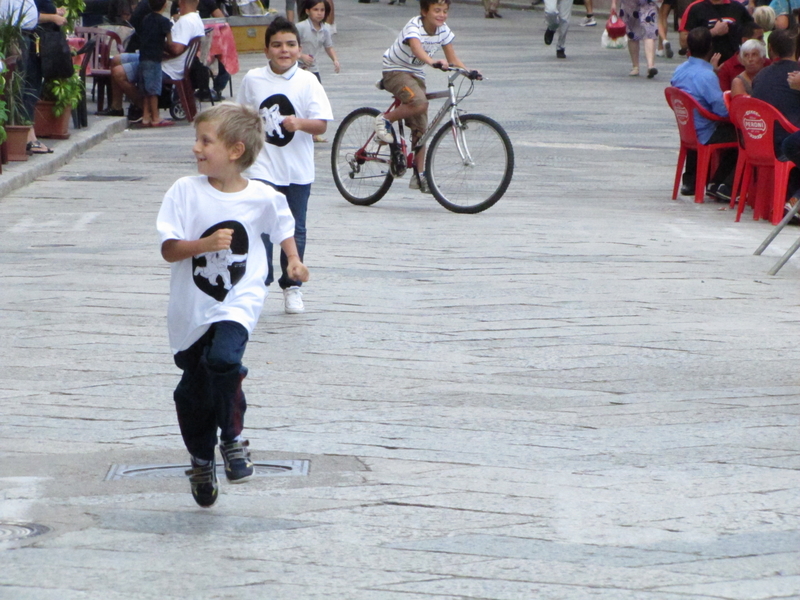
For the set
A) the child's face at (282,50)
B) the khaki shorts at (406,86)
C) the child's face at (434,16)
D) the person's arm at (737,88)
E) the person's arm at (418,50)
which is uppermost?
the child's face at (282,50)

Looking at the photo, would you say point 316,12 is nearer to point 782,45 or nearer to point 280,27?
point 782,45

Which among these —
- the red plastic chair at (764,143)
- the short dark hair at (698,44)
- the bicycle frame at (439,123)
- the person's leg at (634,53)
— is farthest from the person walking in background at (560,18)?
the red plastic chair at (764,143)

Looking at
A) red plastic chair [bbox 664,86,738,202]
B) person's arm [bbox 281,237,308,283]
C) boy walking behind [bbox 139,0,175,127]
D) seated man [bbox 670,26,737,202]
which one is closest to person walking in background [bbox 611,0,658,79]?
boy walking behind [bbox 139,0,175,127]

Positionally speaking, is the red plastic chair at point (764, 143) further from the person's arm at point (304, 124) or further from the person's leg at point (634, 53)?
the person's leg at point (634, 53)

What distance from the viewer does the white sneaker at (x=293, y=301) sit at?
694 centimetres

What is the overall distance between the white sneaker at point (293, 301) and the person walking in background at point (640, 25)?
15.4m

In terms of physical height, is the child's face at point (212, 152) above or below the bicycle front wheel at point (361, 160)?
above

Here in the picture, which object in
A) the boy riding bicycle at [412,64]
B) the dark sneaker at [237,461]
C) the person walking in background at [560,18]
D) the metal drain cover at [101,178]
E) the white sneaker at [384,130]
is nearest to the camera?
the dark sneaker at [237,461]

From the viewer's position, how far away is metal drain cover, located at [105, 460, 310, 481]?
14.6ft

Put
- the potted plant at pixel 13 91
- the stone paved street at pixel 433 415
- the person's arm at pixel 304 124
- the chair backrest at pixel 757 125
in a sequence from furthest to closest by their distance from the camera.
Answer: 1. the potted plant at pixel 13 91
2. the chair backrest at pixel 757 125
3. the person's arm at pixel 304 124
4. the stone paved street at pixel 433 415

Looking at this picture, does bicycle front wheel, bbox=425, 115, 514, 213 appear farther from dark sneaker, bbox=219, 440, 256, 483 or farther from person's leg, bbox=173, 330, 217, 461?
person's leg, bbox=173, 330, 217, 461

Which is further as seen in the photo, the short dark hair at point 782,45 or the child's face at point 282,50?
the short dark hair at point 782,45

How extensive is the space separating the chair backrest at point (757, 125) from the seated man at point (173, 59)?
26.0ft

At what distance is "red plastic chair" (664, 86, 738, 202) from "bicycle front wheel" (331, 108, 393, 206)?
237 cm
